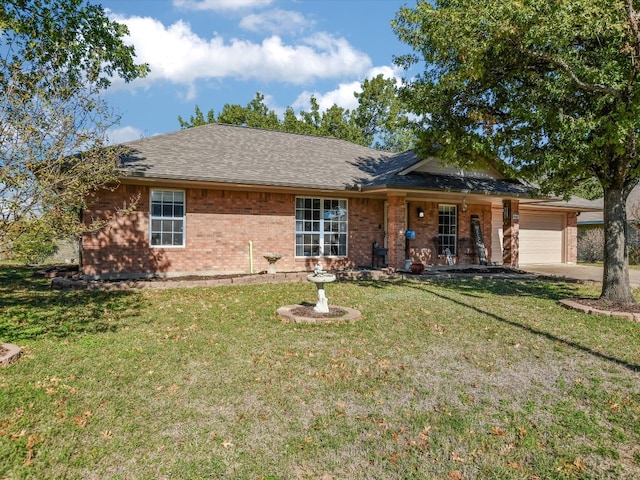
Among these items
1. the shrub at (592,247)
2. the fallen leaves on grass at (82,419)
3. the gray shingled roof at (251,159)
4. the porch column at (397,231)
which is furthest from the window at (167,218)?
the shrub at (592,247)

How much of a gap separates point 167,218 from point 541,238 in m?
17.4

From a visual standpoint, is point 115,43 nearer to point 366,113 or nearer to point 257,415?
point 257,415

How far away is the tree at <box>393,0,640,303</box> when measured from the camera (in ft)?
25.0

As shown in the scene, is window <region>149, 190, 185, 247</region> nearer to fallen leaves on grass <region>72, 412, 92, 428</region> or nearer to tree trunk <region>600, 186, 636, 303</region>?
fallen leaves on grass <region>72, 412, 92, 428</region>

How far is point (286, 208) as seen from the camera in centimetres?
1414

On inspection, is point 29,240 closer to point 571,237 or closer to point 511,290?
point 511,290

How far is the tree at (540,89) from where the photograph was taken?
763 centimetres

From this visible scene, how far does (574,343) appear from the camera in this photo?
636cm

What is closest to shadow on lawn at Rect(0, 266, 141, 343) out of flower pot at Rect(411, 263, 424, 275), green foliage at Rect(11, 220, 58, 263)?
green foliage at Rect(11, 220, 58, 263)

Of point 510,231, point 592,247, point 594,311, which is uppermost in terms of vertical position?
point 510,231

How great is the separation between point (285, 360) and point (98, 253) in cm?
847

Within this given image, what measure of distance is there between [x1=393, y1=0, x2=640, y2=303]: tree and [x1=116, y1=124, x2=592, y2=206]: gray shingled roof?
145 inches

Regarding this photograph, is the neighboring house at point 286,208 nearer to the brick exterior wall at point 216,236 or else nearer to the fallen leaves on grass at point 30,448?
the brick exterior wall at point 216,236

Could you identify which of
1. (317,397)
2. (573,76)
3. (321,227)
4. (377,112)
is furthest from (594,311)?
(377,112)
